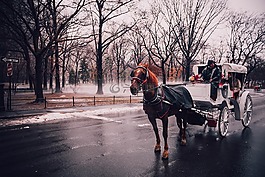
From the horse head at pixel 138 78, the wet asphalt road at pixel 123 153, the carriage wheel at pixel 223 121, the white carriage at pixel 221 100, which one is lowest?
the wet asphalt road at pixel 123 153

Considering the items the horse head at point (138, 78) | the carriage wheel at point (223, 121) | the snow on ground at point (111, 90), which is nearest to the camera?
the horse head at point (138, 78)

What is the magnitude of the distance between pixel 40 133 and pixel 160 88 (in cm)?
579

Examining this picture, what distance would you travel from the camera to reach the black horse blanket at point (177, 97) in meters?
6.03

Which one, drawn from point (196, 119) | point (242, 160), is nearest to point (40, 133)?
point (196, 119)

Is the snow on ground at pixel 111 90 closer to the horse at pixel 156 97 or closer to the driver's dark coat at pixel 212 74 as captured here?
the driver's dark coat at pixel 212 74

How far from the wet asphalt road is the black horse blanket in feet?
4.85

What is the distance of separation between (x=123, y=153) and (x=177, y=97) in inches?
96.1

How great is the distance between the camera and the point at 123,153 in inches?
235

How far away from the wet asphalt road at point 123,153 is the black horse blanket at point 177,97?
4.85 ft

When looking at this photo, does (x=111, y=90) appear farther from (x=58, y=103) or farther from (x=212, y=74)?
(x=212, y=74)

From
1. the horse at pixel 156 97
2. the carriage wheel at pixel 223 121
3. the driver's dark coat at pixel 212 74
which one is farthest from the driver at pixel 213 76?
the horse at pixel 156 97

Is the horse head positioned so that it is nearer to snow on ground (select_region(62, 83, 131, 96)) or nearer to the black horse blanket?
the black horse blanket

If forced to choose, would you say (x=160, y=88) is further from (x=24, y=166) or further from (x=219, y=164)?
(x=24, y=166)

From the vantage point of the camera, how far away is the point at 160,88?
19.0 feet
